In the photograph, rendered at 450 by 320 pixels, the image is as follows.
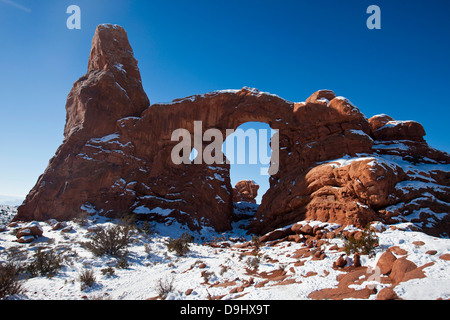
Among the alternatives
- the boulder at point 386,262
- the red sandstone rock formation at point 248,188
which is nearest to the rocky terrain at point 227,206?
the boulder at point 386,262

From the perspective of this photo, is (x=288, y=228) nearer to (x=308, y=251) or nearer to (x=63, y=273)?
(x=308, y=251)

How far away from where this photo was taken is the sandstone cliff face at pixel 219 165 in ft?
46.6

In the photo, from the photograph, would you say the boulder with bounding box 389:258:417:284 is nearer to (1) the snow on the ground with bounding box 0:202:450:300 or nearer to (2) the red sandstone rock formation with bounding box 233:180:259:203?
(1) the snow on the ground with bounding box 0:202:450:300

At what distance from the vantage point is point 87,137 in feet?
76.1

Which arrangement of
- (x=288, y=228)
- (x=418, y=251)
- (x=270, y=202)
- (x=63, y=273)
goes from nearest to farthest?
(x=418, y=251), (x=63, y=273), (x=288, y=228), (x=270, y=202)

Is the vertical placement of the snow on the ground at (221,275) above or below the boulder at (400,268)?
below

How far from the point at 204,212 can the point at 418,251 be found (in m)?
17.7

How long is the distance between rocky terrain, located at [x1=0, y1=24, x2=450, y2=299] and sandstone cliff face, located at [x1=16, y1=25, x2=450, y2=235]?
0.34 ft

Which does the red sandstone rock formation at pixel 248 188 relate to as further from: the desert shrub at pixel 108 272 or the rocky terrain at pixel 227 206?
the desert shrub at pixel 108 272

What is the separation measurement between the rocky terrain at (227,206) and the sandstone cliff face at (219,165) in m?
0.10
